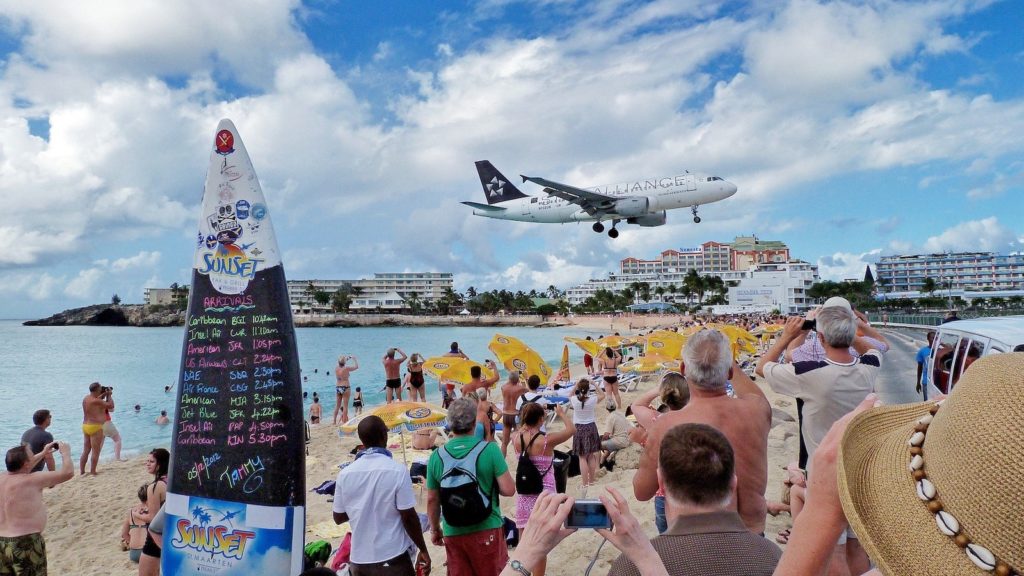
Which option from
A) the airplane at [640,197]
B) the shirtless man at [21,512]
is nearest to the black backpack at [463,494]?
the shirtless man at [21,512]

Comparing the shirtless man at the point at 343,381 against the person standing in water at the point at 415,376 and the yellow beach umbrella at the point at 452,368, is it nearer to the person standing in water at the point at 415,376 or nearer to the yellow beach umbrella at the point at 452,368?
the person standing in water at the point at 415,376

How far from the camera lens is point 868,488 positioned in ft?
3.47

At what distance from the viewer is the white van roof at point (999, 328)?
5.16 meters

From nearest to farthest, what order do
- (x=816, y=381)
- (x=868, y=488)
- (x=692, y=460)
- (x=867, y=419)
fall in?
(x=868, y=488)
(x=867, y=419)
(x=692, y=460)
(x=816, y=381)

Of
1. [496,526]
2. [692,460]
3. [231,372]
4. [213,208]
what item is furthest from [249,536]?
[692,460]

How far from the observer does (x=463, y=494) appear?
10.7 ft

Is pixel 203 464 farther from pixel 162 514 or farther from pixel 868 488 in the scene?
pixel 868 488

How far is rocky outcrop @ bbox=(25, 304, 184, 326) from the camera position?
412 ft

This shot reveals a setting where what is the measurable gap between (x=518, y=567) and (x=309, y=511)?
6.65 meters

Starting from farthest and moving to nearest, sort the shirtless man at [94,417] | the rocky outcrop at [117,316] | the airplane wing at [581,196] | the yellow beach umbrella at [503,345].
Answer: the rocky outcrop at [117,316], the airplane wing at [581,196], the yellow beach umbrella at [503,345], the shirtless man at [94,417]

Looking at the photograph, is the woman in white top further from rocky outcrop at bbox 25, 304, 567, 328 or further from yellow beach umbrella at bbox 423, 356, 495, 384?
rocky outcrop at bbox 25, 304, 567, 328

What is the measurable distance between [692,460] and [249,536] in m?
3.73

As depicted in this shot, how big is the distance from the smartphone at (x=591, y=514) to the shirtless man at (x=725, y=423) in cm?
114

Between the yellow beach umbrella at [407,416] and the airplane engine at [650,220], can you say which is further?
the airplane engine at [650,220]
